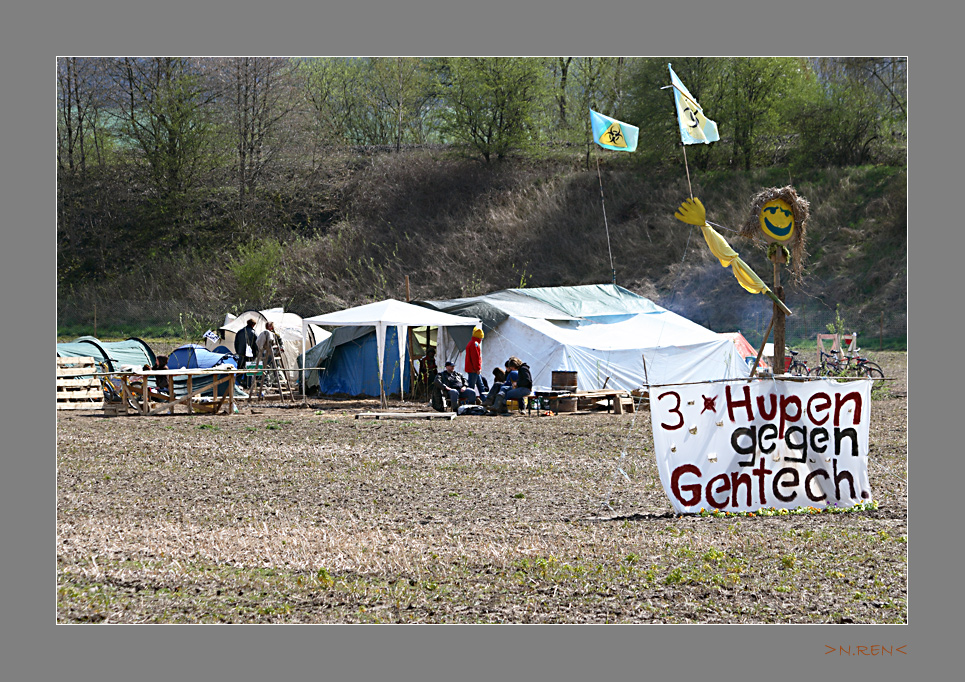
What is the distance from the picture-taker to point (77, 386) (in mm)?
18188

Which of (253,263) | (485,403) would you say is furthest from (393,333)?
(253,263)

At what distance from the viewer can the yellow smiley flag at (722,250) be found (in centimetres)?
779

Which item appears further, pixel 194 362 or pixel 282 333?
pixel 282 333

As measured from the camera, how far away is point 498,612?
17.0ft

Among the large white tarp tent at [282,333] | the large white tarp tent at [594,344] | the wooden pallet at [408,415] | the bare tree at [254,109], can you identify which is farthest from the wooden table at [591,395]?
the bare tree at [254,109]

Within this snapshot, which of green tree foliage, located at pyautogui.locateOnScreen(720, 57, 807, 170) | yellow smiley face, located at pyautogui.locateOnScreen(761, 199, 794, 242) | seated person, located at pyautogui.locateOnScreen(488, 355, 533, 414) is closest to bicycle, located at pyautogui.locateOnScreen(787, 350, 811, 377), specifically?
seated person, located at pyautogui.locateOnScreen(488, 355, 533, 414)

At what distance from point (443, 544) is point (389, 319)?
10962 millimetres

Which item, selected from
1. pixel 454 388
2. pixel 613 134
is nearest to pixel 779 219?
pixel 613 134

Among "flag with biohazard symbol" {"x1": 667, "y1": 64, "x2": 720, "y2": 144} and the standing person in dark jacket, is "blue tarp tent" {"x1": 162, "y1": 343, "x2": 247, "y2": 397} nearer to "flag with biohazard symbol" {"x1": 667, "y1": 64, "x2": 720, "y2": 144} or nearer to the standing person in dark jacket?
the standing person in dark jacket

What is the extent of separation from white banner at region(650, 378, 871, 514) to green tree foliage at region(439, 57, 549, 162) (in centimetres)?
3749

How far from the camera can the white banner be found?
7160 millimetres

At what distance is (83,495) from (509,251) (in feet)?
115

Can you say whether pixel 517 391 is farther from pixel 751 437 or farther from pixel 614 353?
pixel 751 437

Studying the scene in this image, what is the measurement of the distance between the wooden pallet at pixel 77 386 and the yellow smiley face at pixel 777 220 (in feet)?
44.5
